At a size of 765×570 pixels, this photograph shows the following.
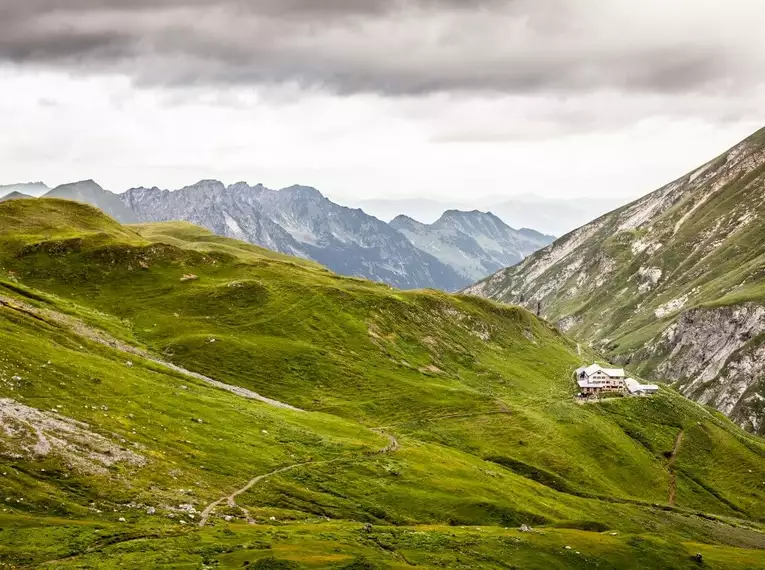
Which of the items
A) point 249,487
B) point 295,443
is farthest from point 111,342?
point 249,487

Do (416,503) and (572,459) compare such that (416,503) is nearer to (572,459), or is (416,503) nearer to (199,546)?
(199,546)

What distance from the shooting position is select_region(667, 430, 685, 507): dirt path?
14748 cm

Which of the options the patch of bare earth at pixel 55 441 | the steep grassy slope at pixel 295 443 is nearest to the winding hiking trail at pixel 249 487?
the steep grassy slope at pixel 295 443

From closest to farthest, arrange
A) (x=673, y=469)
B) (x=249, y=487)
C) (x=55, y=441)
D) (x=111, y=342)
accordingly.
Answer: (x=55, y=441)
(x=249, y=487)
(x=111, y=342)
(x=673, y=469)

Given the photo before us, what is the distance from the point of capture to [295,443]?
319 ft

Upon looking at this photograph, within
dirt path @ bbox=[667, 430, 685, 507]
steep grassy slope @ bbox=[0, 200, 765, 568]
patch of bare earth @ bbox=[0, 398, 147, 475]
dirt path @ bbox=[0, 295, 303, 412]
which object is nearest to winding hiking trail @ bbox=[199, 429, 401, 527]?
steep grassy slope @ bbox=[0, 200, 765, 568]

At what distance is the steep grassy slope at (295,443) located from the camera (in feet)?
197

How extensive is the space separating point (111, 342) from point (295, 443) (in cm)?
4765

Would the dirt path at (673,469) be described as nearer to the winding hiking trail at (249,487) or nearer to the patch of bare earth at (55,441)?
the winding hiking trail at (249,487)

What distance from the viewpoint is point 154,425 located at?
8219cm

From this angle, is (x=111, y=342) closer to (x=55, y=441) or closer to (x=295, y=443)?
(x=295, y=443)

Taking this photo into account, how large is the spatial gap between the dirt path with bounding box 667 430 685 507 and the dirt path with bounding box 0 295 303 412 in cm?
8438

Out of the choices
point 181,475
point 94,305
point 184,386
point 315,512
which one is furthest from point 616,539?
point 94,305

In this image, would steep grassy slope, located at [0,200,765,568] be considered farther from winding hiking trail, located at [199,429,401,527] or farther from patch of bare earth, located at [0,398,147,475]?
winding hiking trail, located at [199,429,401,527]
